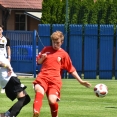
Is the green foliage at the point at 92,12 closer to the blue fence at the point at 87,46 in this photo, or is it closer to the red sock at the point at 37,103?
the blue fence at the point at 87,46

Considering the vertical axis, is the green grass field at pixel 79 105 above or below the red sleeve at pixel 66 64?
below

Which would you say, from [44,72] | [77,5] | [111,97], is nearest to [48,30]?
[77,5]

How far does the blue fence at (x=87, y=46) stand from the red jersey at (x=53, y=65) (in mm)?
14261

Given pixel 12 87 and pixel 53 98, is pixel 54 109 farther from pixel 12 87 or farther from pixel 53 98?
pixel 12 87

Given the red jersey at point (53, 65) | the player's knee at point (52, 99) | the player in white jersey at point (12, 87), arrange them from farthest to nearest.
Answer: the red jersey at point (53, 65) < the player's knee at point (52, 99) < the player in white jersey at point (12, 87)

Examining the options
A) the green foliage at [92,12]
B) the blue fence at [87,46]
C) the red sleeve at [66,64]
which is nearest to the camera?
the red sleeve at [66,64]

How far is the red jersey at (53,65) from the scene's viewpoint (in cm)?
1116

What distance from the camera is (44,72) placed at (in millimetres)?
11219

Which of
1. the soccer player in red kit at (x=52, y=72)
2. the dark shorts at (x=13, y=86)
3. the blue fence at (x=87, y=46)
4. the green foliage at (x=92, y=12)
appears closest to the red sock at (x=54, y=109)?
the soccer player in red kit at (x=52, y=72)

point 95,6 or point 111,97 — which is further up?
point 95,6

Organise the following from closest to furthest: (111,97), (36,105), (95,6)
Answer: (36,105), (111,97), (95,6)

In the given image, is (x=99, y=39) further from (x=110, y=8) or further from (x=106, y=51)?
(x=110, y=8)

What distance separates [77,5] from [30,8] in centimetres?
774

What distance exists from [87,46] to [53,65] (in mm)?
14710
